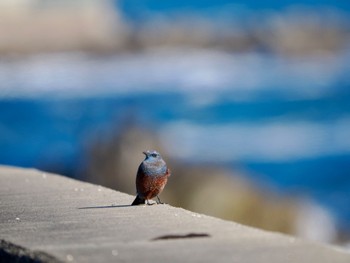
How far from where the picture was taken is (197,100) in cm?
6125

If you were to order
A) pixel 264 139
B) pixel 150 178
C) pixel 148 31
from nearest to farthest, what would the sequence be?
pixel 150 178, pixel 264 139, pixel 148 31

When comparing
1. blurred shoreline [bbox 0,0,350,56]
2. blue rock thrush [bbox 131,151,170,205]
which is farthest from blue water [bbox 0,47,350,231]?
blue rock thrush [bbox 131,151,170,205]

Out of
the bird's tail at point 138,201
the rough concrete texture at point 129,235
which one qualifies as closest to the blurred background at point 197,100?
the bird's tail at point 138,201

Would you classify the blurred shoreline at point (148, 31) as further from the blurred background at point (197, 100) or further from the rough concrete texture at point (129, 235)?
the rough concrete texture at point (129, 235)

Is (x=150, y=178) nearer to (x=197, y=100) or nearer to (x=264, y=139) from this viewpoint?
(x=264, y=139)

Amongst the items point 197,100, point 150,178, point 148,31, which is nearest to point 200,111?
point 197,100

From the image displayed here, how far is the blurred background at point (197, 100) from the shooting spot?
1942 centimetres

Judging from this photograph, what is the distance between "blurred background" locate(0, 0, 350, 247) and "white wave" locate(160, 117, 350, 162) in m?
0.09

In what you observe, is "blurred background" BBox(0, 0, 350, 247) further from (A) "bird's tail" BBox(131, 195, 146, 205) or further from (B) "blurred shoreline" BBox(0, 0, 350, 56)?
(A) "bird's tail" BBox(131, 195, 146, 205)

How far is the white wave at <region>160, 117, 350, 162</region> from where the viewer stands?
40.9 meters

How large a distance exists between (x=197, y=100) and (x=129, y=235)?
179ft

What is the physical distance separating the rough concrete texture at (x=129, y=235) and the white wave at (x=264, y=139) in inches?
1146

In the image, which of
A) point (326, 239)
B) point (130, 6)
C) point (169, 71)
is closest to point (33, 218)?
point (326, 239)

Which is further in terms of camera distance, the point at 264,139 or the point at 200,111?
the point at 200,111
